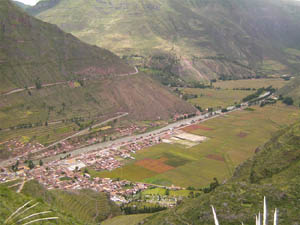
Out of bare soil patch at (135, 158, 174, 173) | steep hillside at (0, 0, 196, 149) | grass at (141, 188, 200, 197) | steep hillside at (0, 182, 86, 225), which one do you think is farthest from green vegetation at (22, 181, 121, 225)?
steep hillside at (0, 0, 196, 149)

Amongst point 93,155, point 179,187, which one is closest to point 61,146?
point 93,155

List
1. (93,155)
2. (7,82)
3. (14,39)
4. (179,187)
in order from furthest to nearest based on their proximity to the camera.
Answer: (14,39) < (7,82) < (93,155) < (179,187)

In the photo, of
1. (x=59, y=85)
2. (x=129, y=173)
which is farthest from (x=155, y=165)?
(x=59, y=85)

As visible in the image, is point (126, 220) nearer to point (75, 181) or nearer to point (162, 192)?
point (162, 192)

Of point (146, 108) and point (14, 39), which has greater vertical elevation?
point (14, 39)

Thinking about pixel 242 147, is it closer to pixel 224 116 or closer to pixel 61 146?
pixel 224 116

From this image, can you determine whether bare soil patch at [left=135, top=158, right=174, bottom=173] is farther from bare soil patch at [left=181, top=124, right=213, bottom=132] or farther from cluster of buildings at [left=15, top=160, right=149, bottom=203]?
bare soil patch at [left=181, top=124, right=213, bottom=132]

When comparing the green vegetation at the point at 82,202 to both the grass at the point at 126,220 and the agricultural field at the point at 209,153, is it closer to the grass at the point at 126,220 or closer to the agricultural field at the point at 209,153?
the grass at the point at 126,220

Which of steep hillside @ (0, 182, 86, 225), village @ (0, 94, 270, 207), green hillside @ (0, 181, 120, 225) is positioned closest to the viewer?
steep hillside @ (0, 182, 86, 225)
